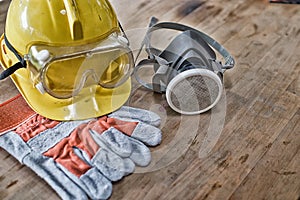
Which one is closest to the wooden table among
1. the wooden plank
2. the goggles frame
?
the wooden plank

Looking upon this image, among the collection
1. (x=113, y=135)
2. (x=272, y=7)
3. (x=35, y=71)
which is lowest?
(x=272, y=7)

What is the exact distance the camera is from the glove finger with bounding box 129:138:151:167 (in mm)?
984

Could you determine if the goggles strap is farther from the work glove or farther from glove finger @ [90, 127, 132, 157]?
glove finger @ [90, 127, 132, 157]

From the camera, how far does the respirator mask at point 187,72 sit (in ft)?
3.45

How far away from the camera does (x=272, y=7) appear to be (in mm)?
1502

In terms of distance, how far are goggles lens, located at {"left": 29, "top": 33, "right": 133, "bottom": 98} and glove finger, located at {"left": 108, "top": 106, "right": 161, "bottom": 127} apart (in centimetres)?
8

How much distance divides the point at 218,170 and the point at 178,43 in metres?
0.36

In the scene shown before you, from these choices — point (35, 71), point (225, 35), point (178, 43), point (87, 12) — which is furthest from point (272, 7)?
point (35, 71)

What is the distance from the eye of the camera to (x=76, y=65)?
1.05m

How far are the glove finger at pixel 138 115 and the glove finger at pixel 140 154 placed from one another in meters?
0.07

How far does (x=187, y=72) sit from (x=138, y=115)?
0.52 ft

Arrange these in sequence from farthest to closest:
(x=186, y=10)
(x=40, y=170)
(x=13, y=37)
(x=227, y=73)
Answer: (x=186, y=10) < (x=227, y=73) < (x=13, y=37) < (x=40, y=170)

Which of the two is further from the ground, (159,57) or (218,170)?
(159,57)

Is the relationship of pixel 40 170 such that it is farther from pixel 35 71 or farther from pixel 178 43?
pixel 178 43
